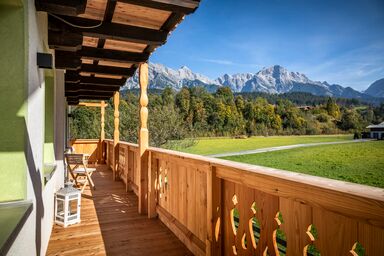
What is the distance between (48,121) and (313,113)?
211 ft

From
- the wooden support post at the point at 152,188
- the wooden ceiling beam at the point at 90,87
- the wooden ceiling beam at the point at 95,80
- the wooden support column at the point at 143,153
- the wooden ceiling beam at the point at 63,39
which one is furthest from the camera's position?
the wooden ceiling beam at the point at 90,87

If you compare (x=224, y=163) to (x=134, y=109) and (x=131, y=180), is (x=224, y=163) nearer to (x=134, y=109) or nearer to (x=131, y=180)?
(x=131, y=180)

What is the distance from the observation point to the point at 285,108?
185ft

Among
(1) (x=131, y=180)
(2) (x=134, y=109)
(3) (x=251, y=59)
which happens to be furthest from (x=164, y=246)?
(3) (x=251, y=59)

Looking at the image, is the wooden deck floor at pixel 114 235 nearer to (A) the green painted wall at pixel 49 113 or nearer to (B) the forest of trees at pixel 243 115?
(A) the green painted wall at pixel 49 113

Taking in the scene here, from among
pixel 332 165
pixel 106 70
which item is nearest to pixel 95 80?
pixel 106 70

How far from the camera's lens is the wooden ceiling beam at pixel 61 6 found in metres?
2.06

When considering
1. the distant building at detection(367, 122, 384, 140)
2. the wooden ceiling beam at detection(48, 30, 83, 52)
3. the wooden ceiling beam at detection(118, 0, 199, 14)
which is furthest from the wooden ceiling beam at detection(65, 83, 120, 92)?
the distant building at detection(367, 122, 384, 140)

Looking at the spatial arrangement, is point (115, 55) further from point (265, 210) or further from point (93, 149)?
point (93, 149)

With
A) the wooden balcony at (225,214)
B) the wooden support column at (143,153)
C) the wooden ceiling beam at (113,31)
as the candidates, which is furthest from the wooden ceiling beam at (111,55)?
the wooden balcony at (225,214)

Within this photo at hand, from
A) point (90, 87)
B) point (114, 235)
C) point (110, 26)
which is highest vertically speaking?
point (110, 26)

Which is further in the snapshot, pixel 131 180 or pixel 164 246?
pixel 131 180

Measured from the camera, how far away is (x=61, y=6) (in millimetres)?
2098

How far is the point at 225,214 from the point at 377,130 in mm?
62460
